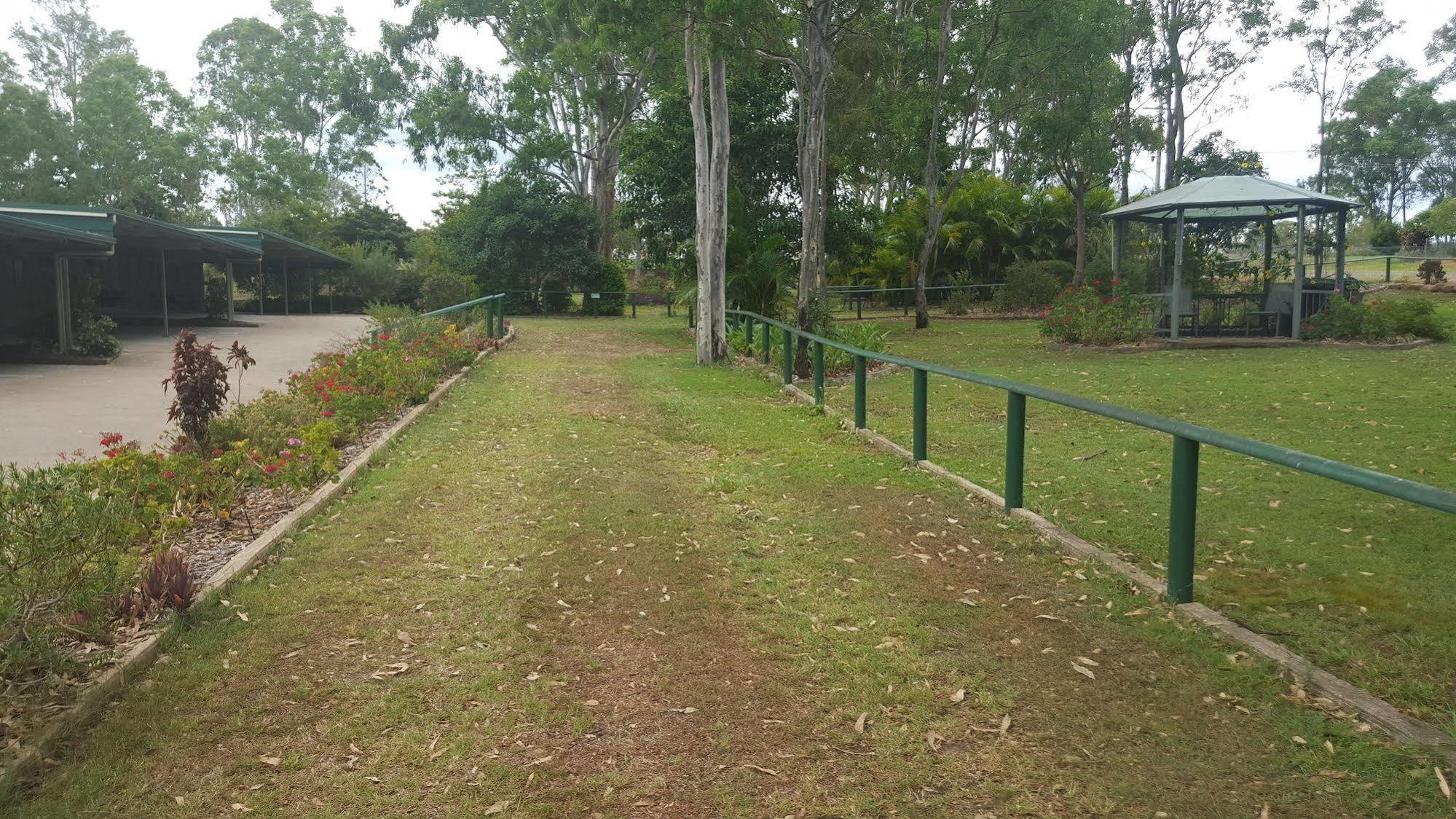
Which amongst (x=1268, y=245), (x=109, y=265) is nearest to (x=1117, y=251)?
(x=1268, y=245)

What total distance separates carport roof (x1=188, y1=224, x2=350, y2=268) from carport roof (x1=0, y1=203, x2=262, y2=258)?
0.68m

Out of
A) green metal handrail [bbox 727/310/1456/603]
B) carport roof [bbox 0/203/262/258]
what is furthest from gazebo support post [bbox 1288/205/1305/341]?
carport roof [bbox 0/203/262/258]

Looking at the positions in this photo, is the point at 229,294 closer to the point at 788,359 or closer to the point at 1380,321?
the point at 788,359

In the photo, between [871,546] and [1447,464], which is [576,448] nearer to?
[871,546]

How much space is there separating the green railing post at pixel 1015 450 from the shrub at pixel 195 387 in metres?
5.99

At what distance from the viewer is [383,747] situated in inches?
143

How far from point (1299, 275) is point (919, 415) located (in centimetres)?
1439

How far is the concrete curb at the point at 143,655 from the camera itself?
11.4 ft

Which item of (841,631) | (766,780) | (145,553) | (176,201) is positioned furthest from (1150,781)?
(176,201)

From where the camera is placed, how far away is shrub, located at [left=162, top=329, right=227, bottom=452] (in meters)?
8.14

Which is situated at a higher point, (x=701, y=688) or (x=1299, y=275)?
(x=1299, y=275)

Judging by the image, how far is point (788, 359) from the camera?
13.6 meters

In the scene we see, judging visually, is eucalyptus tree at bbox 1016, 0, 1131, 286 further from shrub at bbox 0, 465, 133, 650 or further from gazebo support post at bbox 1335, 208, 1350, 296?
shrub at bbox 0, 465, 133, 650

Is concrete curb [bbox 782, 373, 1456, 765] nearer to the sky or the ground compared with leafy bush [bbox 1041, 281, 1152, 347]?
nearer to the ground
